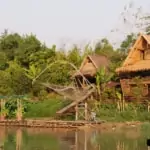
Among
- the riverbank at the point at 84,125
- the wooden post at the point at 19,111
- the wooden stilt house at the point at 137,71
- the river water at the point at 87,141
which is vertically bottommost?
the river water at the point at 87,141

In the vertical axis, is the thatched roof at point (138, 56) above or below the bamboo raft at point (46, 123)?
above

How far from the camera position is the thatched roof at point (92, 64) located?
2997cm

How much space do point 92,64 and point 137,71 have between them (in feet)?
15.9

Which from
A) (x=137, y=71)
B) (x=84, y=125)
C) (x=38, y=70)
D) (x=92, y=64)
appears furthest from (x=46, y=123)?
(x=92, y=64)

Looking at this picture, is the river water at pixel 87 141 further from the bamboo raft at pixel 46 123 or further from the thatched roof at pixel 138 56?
the thatched roof at pixel 138 56

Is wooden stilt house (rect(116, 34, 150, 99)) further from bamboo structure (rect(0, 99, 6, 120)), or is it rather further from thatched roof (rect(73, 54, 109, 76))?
bamboo structure (rect(0, 99, 6, 120))

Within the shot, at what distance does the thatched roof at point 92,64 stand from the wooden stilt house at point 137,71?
2729 mm

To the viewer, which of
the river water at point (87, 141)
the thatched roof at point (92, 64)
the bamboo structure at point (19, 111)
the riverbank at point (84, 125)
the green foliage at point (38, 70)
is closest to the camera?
the river water at point (87, 141)

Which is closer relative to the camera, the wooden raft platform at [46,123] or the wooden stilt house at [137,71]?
the wooden raft platform at [46,123]

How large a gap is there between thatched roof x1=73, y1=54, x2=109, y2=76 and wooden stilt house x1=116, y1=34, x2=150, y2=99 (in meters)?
2.73

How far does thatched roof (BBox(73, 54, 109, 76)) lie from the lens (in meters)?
30.0

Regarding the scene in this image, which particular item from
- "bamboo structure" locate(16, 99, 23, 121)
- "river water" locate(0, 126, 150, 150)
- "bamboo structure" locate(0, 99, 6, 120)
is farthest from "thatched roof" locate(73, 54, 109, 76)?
"river water" locate(0, 126, 150, 150)

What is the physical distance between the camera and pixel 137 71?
26.5m

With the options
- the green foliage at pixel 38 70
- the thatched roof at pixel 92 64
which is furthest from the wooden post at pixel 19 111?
the thatched roof at pixel 92 64
